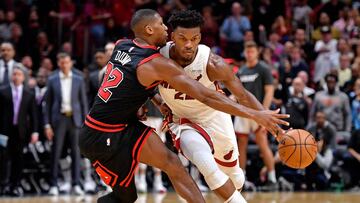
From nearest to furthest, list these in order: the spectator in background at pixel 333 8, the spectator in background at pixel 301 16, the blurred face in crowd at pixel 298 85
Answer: the blurred face in crowd at pixel 298 85 < the spectator in background at pixel 333 8 < the spectator in background at pixel 301 16

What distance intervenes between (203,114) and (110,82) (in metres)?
1.16

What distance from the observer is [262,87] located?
12789mm

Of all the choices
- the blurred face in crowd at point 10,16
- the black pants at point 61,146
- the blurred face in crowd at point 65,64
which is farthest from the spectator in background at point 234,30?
the black pants at point 61,146

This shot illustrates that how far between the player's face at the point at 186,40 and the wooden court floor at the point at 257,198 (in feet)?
13.0

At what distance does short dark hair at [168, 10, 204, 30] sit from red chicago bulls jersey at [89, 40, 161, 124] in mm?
444

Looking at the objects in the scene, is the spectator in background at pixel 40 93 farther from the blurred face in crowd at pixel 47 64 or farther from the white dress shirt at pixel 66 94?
the white dress shirt at pixel 66 94

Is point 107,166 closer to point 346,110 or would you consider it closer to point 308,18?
point 346,110

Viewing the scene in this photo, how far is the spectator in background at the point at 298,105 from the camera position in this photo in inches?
538

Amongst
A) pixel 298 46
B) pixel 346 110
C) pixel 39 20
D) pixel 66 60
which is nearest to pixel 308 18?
pixel 298 46

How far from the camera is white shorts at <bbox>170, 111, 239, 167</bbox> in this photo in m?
Result: 7.72

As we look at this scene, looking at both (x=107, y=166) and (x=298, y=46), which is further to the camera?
(x=298, y=46)

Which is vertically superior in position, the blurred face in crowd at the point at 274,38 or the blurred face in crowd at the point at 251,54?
the blurred face in crowd at the point at 251,54

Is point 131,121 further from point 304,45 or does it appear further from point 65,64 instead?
point 304,45

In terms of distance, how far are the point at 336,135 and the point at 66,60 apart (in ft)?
15.3
